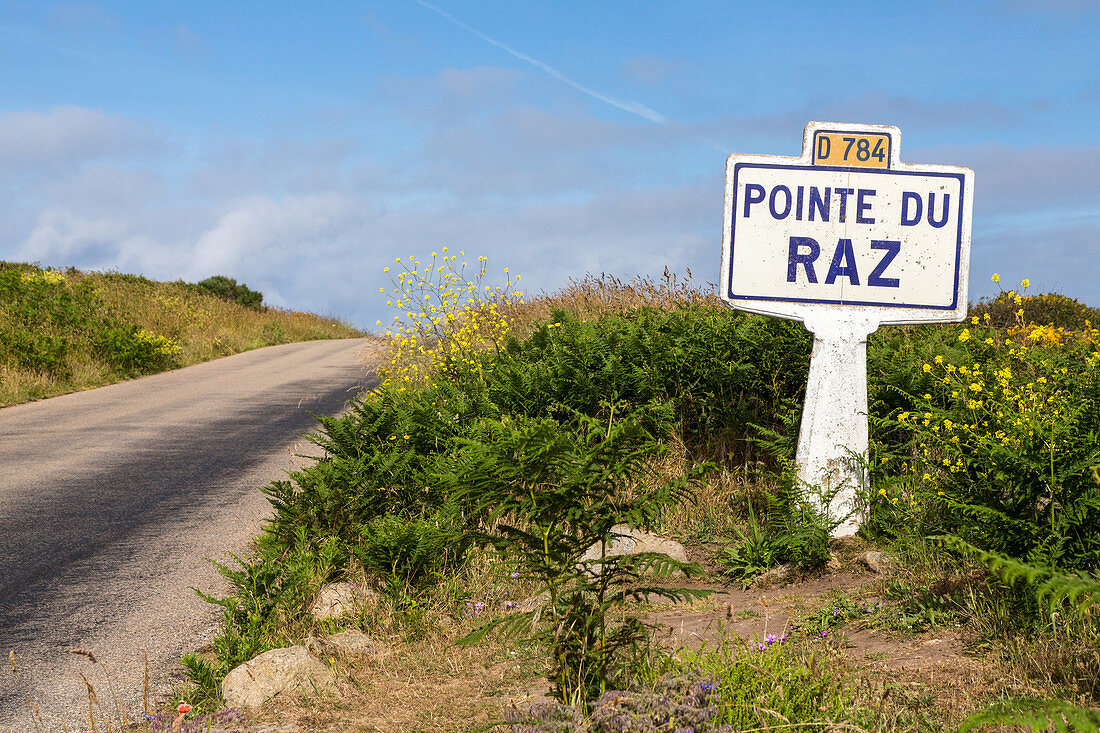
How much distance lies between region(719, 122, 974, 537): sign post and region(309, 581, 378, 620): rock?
304cm

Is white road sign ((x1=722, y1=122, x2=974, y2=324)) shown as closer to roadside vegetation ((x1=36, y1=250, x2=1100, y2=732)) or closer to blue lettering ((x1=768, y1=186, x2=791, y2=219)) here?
blue lettering ((x1=768, y1=186, x2=791, y2=219))

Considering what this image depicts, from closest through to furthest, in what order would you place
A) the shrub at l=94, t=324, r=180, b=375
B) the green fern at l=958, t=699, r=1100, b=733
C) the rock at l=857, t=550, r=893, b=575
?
the green fern at l=958, t=699, r=1100, b=733, the rock at l=857, t=550, r=893, b=575, the shrub at l=94, t=324, r=180, b=375

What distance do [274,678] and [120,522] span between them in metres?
3.66

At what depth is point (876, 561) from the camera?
183 inches

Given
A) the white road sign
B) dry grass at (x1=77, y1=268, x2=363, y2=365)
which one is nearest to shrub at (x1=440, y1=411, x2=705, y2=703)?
the white road sign

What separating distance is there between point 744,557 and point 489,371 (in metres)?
3.40

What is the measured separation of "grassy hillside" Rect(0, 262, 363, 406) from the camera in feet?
46.2

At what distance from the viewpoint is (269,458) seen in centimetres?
883

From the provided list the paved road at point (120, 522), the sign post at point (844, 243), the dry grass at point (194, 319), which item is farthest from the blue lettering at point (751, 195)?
the dry grass at point (194, 319)

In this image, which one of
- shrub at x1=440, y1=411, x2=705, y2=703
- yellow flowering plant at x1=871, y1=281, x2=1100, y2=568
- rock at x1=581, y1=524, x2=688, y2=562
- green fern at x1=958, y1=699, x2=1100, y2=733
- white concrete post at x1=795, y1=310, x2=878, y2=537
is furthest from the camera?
white concrete post at x1=795, y1=310, x2=878, y2=537

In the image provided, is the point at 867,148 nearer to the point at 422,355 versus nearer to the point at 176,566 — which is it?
the point at 176,566

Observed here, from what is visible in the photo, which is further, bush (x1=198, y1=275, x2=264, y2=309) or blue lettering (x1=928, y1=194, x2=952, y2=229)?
bush (x1=198, y1=275, x2=264, y2=309)

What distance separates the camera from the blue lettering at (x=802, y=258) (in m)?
5.55

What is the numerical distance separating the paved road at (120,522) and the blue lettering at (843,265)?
4338 mm
